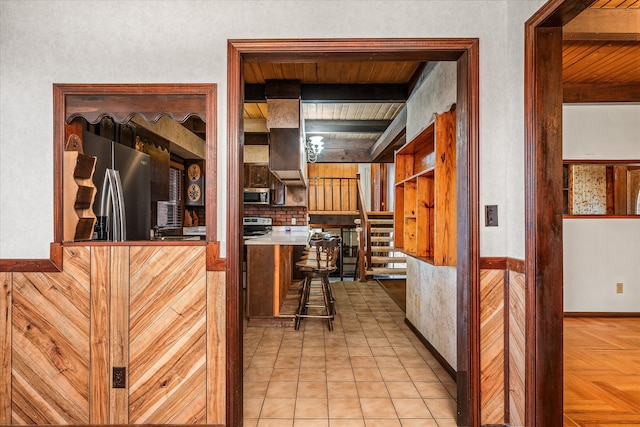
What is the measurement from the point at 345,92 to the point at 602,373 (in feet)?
11.5

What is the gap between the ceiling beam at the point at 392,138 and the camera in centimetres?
460

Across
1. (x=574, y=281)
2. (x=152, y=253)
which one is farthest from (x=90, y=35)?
(x=574, y=281)

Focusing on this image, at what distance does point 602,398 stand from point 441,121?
2.14 m

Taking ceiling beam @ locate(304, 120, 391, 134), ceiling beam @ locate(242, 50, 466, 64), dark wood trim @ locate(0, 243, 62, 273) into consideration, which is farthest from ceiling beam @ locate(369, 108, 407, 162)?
dark wood trim @ locate(0, 243, 62, 273)

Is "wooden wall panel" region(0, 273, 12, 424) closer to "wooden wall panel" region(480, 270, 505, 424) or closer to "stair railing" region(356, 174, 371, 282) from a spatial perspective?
"wooden wall panel" region(480, 270, 505, 424)

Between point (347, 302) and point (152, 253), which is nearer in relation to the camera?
point (152, 253)

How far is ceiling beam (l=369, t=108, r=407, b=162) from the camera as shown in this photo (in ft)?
15.1

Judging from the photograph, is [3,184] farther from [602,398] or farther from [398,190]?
[602,398]

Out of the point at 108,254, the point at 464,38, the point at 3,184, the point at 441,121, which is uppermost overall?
the point at 464,38

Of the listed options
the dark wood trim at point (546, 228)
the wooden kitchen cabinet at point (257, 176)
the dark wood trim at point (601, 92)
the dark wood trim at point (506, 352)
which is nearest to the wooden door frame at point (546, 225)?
the dark wood trim at point (546, 228)

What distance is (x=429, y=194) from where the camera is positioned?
301cm

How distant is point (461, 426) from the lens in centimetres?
201

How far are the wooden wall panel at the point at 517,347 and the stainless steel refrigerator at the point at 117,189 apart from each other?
2400 millimetres

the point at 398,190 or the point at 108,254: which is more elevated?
the point at 398,190
